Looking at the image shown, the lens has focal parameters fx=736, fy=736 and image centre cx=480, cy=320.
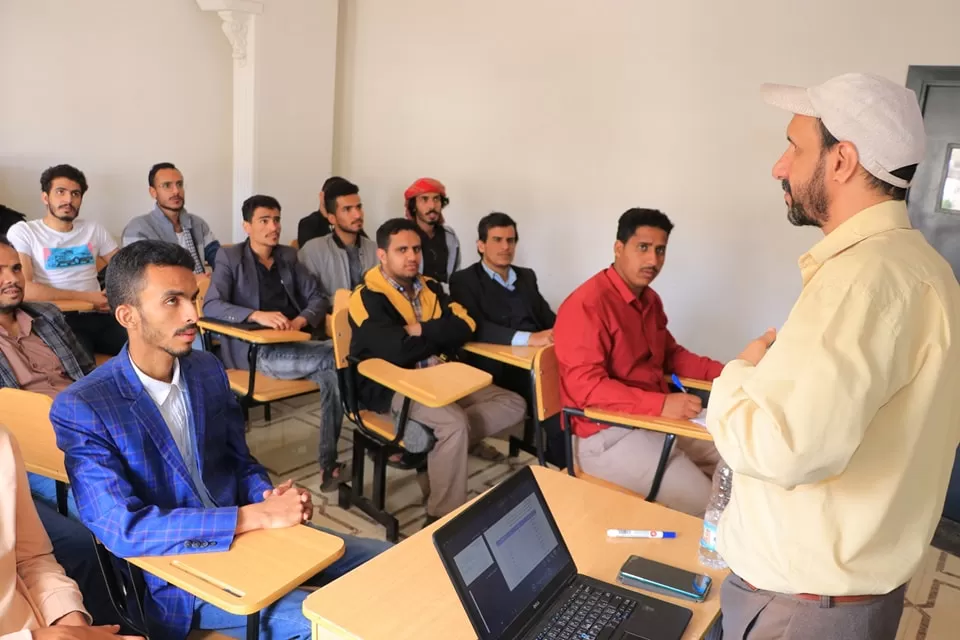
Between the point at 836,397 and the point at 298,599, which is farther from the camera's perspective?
the point at 298,599

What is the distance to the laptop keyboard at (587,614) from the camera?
1.20 meters

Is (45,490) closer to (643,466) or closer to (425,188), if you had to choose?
(643,466)

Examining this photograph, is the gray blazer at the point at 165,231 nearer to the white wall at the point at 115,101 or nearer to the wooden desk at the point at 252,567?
the white wall at the point at 115,101

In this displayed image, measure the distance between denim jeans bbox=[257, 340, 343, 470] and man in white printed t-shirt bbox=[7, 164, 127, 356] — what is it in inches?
31.3

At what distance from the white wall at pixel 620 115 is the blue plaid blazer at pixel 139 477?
3.27 m

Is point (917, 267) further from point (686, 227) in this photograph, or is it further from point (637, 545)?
point (686, 227)

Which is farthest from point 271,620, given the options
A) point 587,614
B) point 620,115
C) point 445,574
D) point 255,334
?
point 620,115

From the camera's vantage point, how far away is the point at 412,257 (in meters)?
3.14

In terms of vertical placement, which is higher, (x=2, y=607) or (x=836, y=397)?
(x=836, y=397)

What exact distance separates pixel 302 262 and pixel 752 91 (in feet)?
8.67

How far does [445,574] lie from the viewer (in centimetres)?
139

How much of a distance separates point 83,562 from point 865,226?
1.78 meters

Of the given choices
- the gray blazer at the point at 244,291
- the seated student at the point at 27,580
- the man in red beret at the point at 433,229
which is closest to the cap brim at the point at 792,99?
the seated student at the point at 27,580

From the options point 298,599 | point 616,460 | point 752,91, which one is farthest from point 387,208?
point 298,599
